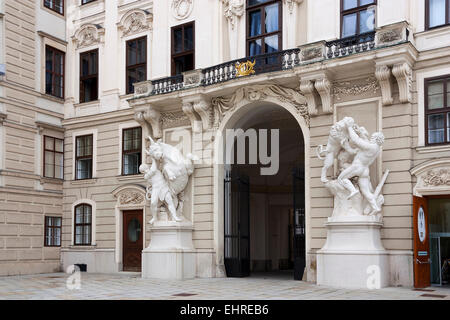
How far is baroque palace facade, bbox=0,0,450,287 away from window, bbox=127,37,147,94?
0.21 feet

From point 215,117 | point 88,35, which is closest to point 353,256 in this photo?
point 215,117

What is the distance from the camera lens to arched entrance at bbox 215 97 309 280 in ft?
60.7

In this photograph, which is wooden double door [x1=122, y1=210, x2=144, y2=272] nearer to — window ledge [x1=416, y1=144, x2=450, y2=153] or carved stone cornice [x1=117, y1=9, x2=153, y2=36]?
carved stone cornice [x1=117, y1=9, x2=153, y2=36]

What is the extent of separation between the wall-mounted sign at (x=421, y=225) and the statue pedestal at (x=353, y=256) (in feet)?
3.35

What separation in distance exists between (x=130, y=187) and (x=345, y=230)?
9.24 metres

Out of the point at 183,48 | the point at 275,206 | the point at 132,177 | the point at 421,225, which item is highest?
the point at 183,48

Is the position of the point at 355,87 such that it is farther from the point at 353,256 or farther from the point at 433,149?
the point at 353,256

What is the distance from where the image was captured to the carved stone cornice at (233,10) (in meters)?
19.6

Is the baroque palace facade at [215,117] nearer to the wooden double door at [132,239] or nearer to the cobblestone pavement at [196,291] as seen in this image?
the wooden double door at [132,239]

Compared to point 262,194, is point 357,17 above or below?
above

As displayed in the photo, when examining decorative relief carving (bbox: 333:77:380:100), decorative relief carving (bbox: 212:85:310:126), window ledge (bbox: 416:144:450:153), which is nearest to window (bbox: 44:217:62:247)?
decorative relief carving (bbox: 212:85:310:126)

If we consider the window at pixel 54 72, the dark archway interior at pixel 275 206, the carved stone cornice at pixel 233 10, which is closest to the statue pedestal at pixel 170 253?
the dark archway interior at pixel 275 206

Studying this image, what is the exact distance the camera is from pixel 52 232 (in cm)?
2300

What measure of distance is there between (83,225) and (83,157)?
110 inches
